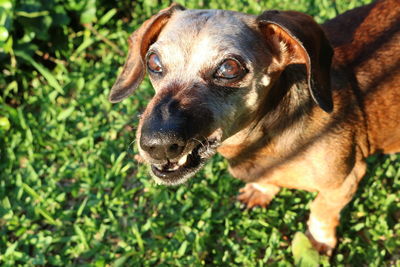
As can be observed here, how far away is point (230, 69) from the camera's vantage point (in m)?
2.78

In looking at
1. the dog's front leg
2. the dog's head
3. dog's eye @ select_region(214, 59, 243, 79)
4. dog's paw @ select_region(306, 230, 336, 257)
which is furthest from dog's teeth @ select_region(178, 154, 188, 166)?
dog's paw @ select_region(306, 230, 336, 257)

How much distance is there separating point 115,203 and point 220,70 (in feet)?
6.74

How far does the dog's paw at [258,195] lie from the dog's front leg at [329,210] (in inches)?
18.4

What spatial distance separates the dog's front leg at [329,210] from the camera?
11.2 ft

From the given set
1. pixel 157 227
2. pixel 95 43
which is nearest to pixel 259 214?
pixel 157 227

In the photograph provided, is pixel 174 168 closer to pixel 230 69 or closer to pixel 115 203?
pixel 230 69

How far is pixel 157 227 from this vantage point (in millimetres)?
4082

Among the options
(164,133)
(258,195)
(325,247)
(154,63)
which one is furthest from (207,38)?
(325,247)

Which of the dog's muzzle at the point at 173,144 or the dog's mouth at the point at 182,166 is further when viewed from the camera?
the dog's mouth at the point at 182,166

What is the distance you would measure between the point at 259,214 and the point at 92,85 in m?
2.59

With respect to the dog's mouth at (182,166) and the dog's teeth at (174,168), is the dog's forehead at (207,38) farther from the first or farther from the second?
the dog's teeth at (174,168)

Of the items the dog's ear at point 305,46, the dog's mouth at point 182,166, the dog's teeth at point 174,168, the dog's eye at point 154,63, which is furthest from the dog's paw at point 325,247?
the dog's eye at point 154,63

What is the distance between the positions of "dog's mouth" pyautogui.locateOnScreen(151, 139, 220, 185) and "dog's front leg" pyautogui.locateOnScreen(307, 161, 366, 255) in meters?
1.11

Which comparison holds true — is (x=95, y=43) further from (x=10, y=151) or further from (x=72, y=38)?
(x=10, y=151)
